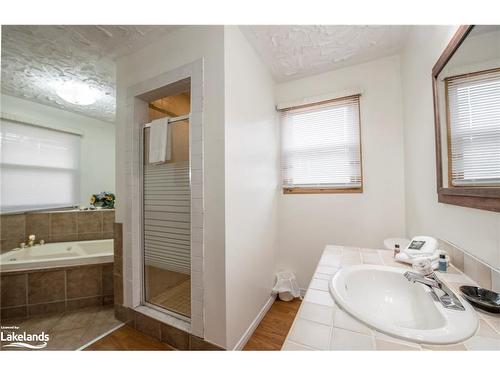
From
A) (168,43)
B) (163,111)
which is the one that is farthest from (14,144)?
(168,43)

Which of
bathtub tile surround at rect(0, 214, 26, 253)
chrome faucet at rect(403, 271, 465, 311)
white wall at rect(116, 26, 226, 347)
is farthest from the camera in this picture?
bathtub tile surround at rect(0, 214, 26, 253)

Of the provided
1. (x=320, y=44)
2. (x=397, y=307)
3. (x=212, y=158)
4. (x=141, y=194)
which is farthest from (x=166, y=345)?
(x=320, y=44)

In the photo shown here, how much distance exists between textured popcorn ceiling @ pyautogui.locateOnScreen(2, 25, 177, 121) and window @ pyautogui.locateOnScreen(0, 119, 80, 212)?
1.63 ft

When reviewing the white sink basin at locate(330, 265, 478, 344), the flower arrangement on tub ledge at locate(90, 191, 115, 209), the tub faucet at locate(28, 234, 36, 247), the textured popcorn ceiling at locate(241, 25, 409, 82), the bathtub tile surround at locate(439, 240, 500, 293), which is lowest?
the tub faucet at locate(28, 234, 36, 247)

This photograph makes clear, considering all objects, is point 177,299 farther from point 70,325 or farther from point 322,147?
point 322,147

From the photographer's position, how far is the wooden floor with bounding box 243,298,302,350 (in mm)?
1346

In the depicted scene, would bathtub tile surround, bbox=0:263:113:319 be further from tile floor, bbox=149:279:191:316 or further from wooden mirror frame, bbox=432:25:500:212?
wooden mirror frame, bbox=432:25:500:212

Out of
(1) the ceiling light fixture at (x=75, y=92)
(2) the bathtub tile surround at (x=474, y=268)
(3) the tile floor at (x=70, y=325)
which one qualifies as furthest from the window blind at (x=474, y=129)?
(1) the ceiling light fixture at (x=75, y=92)

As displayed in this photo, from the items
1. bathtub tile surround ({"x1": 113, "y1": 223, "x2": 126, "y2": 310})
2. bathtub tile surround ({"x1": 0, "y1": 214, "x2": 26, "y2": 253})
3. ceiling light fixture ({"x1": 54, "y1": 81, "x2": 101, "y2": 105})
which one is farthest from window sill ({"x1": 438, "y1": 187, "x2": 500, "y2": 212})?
bathtub tile surround ({"x1": 0, "y1": 214, "x2": 26, "y2": 253})

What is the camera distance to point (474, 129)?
2.27 ft

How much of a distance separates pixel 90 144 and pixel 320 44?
135 inches

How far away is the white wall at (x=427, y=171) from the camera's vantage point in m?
0.70

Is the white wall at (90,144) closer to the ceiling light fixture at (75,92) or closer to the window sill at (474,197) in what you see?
the ceiling light fixture at (75,92)
